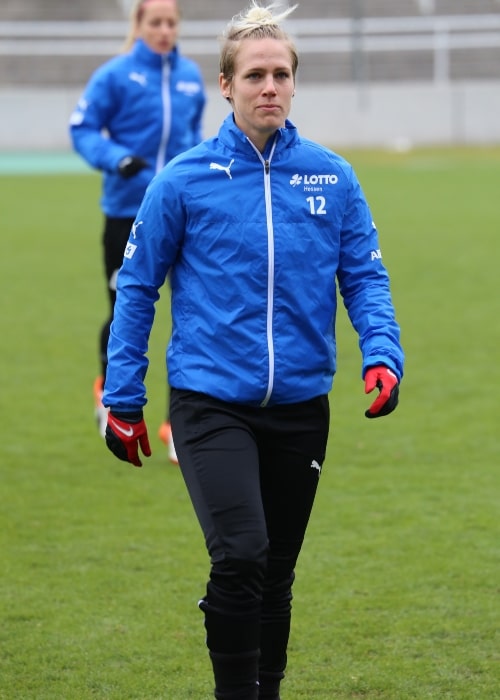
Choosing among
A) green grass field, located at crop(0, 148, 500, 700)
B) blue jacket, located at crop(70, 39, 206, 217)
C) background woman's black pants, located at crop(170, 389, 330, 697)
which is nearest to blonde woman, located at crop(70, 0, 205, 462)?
blue jacket, located at crop(70, 39, 206, 217)

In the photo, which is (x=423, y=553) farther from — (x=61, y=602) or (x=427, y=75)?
(x=427, y=75)

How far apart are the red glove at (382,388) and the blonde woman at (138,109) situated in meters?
3.69

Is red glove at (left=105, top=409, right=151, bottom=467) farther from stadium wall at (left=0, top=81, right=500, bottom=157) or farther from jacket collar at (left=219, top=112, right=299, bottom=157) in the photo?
stadium wall at (left=0, top=81, right=500, bottom=157)

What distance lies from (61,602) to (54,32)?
29.6m

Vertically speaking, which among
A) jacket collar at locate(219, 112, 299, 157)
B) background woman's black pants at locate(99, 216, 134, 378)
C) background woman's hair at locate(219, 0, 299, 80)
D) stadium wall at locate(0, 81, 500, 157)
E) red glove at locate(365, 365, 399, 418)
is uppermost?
background woman's hair at locate(219, 0, 299, 80)

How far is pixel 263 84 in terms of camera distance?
3.96 m

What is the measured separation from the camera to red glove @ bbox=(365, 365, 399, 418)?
392cm

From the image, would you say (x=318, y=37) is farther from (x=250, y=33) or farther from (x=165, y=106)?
(x=250, y=33)

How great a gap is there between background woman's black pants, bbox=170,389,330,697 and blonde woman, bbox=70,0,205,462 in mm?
3470

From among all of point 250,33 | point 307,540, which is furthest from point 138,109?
point 250,33

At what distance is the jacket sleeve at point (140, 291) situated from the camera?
3969 mm

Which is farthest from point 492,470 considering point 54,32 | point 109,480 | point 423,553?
point 54,32

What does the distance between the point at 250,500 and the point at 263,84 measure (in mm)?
1140

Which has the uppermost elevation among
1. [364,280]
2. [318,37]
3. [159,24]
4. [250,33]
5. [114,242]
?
[250,33]
